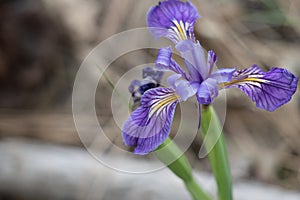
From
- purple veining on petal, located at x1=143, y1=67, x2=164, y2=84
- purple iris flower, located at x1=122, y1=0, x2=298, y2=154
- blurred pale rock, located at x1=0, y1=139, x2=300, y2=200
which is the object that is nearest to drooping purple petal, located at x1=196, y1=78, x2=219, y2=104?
purple iris flower, located at x1=122, y1=0, x2=298, y2=154

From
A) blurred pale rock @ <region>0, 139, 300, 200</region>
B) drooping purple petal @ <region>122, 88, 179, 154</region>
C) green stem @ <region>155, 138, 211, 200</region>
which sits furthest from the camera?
blurred pale rock @ <region>0, 139, 300, 200</region>

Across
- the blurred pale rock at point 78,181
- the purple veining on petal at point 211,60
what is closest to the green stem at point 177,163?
the purple veining on petal at point 211,60

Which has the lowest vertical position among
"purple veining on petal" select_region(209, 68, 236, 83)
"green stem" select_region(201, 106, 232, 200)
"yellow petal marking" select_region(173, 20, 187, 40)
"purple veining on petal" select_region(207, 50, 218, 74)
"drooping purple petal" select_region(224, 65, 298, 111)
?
"green stem" select_region(201, 106, 232, 200)

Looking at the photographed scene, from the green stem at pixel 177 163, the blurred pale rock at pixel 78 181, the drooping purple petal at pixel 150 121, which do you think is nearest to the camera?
the drooping purple petal at pixel 150 121

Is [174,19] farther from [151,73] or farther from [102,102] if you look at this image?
[102,102]

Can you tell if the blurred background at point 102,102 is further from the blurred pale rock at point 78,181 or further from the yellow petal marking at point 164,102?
the yellow petal marking at point 164,102

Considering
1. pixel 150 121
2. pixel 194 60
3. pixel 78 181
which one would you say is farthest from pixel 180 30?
pixel 78 181

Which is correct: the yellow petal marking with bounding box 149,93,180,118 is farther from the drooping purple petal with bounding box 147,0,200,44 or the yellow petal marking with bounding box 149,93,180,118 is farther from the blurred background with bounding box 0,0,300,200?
the blurred background with bounding box 0,0,300,200
